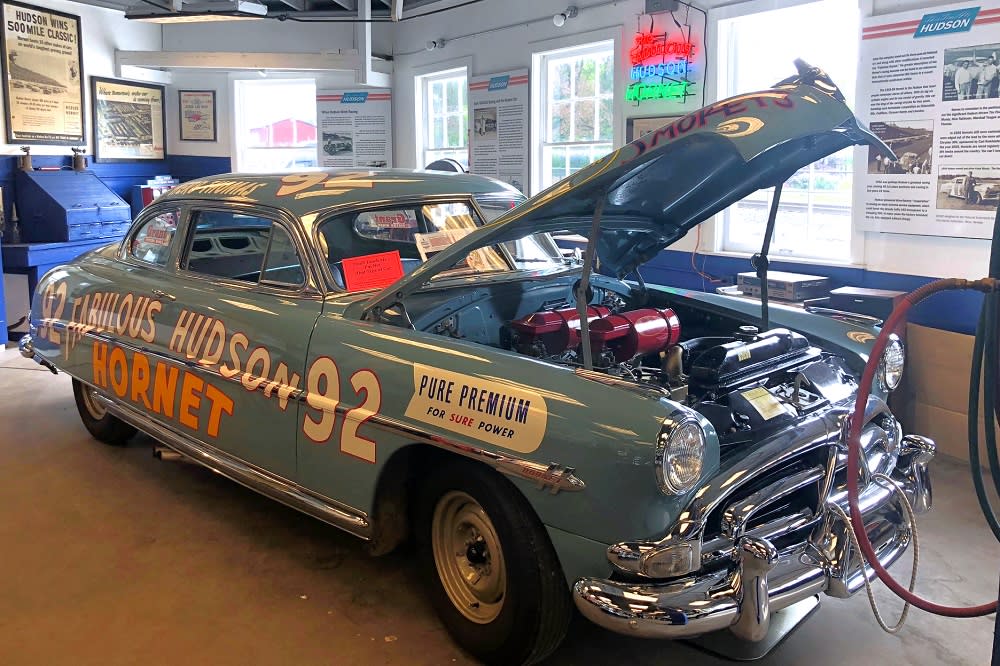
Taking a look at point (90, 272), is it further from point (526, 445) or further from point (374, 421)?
point (526, 445)

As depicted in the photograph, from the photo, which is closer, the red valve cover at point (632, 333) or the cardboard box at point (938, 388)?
the red valve cover at point (632, 333)

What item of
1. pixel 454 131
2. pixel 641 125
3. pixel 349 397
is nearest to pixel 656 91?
pixel 641 125

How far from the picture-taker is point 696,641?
2822 millimetres

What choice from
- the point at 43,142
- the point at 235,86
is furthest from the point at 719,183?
the point at 235,86

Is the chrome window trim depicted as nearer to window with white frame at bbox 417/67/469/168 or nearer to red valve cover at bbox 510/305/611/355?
red valve cover at bbox 510/305/611/355

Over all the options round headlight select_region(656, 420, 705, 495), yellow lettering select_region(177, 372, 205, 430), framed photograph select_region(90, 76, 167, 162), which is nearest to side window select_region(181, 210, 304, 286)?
yellow lettering select_region(177, 372, 205, 430)

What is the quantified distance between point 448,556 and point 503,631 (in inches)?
13.8

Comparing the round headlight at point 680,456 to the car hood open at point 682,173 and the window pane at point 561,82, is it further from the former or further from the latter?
the window pane at point 561,82

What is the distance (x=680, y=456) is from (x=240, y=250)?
119 inches

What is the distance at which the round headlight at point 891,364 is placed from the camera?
10.3 feet

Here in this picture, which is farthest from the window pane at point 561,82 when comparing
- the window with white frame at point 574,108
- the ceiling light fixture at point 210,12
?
the ceiling light fixture at point 210,12

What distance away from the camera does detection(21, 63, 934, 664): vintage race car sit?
2.25 m

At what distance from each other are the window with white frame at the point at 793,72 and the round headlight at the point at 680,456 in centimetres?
395

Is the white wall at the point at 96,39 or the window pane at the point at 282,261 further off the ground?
A: the white wall at the point at 96,39
